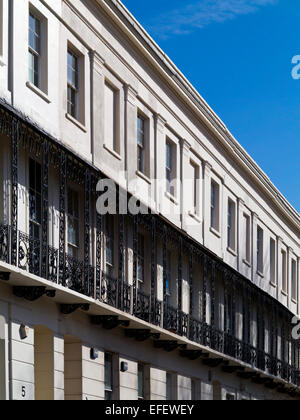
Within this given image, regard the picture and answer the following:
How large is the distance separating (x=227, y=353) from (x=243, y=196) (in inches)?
334

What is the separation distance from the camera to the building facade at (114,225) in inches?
987

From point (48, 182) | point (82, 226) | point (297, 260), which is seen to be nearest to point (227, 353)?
point (82, 226)

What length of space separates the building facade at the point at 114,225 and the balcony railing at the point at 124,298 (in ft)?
0.17

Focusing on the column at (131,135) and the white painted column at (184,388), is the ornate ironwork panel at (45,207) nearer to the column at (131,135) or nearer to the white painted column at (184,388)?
the column at (131,135)

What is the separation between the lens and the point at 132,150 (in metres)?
32.9

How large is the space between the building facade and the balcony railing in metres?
0.05

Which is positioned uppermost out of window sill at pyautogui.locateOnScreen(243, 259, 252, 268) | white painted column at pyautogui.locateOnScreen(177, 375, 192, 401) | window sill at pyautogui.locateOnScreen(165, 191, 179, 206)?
window sill at pyautogui.locateOnScreen(165, 191, 179, 206)

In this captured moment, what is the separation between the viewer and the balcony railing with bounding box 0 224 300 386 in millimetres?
24797

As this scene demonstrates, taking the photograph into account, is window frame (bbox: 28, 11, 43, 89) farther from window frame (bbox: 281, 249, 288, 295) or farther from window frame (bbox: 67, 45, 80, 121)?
window frame (bbox: 281, 249, 288, 295)

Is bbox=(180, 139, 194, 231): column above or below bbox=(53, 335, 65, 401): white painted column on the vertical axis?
above

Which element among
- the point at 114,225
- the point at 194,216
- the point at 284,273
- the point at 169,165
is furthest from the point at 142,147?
the point at 284,273

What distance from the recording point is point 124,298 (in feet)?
100

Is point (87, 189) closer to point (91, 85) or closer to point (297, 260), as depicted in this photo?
point (91, 85)

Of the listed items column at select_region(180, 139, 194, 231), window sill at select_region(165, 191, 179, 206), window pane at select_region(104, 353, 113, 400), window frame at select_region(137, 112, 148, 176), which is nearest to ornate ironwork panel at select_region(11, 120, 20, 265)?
window pane at select_region(104, 353, 113, 400)
